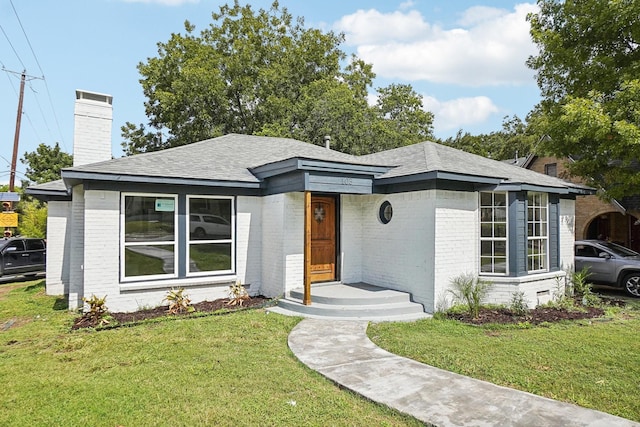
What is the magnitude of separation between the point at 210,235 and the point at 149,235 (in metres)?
1.36

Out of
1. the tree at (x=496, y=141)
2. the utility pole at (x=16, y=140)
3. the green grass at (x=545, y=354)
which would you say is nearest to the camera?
the green grass at (x=545, y=354)

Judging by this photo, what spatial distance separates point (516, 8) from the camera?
43.9ft

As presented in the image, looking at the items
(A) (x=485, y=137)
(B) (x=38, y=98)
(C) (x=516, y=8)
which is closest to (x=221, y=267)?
(C) (x=516, y=8)

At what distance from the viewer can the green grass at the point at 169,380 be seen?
382 centimetres

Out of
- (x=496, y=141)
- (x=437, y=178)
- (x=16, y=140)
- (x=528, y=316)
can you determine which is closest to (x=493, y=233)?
(x=528, y=316)

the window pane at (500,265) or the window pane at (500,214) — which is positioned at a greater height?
the window pane at (500,214)

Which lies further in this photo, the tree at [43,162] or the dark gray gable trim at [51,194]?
the tree at [43,162]

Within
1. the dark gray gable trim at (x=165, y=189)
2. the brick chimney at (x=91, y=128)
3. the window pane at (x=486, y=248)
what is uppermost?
the brick chimney at (x=91, y=128)

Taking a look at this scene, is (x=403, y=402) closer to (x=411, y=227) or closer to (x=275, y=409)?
(x=275, y=409)

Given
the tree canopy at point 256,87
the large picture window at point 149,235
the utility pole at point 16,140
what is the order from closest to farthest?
the large picture window at point 149,235
the utility pole at point 16,140
the tree canopy at point 256,87

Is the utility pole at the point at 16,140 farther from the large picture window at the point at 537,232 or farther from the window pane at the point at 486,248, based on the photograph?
the large picture window at the point at 537,232

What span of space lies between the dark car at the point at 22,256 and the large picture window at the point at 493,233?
604 inches

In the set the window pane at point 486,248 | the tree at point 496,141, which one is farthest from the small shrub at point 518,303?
the tree at point 496,141

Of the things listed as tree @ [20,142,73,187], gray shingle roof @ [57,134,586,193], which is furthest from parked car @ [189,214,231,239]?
tree @ [20,142,73,187]
